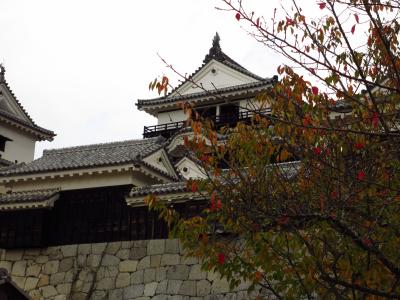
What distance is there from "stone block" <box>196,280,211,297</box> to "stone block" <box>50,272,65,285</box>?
157 inches

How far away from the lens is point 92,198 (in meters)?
16.4

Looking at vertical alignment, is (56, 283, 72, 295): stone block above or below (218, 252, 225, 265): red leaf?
below

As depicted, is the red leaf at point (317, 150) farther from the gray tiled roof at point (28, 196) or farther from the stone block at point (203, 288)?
the gray tiled roof at point (28, 196)

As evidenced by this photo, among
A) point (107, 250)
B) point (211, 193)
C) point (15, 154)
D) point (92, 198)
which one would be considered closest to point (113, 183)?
point (92, 198)

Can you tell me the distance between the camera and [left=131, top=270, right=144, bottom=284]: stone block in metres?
15.4

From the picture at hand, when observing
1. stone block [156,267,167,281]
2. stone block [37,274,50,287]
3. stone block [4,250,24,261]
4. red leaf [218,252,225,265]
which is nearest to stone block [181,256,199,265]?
stone block [156,267,167,281]

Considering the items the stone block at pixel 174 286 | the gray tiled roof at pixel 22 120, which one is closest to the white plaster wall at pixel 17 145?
the gray tiled roof at pixel 22 120

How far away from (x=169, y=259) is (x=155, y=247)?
0.52 metres

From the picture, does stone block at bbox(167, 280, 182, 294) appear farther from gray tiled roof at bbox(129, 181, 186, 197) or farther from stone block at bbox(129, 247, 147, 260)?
gray tiled roof at bbox(129, 181, 186, 197)

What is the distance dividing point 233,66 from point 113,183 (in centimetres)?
1341

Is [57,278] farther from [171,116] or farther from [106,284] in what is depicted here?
[171,116]

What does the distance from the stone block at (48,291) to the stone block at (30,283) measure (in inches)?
9.8

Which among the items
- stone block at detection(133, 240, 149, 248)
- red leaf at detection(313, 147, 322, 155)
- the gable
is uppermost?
the gable

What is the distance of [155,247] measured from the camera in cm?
1548
